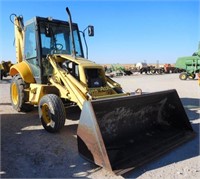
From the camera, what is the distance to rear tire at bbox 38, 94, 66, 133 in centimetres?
516

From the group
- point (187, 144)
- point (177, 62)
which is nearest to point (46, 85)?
point (187, 144)

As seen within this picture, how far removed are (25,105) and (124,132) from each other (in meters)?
3.32

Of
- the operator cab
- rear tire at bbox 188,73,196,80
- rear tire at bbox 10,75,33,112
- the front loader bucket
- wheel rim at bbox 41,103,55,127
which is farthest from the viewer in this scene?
rear tire at bbox 188,73,196,80

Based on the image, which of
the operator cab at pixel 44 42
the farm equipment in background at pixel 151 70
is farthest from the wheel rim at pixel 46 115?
the farm equipment in background at pixel 151 70

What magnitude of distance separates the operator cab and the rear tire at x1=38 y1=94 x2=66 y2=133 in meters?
1.21

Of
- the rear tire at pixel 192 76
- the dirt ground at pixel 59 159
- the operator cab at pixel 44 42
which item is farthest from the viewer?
the rear tire at pixel 192 76

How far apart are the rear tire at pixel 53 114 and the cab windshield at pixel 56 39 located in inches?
62.3

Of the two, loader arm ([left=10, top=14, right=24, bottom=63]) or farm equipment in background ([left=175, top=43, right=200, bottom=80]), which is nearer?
loader arm ([left=10, top=14, right=24, bottom=63])

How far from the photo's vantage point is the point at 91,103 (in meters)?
4.01

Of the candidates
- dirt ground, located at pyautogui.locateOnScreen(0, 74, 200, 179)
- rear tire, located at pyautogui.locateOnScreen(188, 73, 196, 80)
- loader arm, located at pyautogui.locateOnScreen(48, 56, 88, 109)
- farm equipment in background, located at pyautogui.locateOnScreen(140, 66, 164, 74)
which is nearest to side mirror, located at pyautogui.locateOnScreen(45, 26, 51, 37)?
loader arm, located at pyautogui.locateOnScreen(48, 56, 88, 109)

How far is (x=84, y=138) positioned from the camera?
4059mm

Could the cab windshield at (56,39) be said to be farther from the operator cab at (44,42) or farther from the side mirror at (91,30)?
the side mirror at (91,30)

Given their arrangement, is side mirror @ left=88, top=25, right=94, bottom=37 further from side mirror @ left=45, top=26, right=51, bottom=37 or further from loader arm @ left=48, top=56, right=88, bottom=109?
loader arm @ left=48, top=56, right=88, bottom=109

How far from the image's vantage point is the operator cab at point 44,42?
6.43 metres
